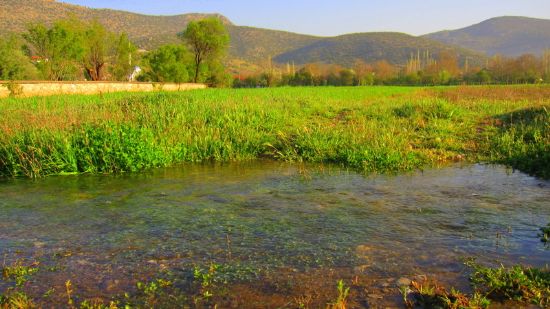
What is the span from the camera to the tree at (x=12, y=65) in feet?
113

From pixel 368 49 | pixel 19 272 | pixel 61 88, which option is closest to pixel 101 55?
pixel 61 88

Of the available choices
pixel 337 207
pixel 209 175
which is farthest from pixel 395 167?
pixel 209 175

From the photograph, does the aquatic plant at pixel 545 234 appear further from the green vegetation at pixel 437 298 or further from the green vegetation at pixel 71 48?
the green vegetation at pixel 71 48

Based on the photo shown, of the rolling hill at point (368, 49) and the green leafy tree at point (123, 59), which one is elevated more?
the rolling hill at point (368, 49)

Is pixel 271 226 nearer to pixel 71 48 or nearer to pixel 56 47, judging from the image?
pixel 56 47

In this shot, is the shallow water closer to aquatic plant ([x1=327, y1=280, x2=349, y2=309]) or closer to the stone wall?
aquatic plant ([x1=327, y1=280, x2=349, y2=309])

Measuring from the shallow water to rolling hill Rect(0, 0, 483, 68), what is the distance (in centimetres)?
8537

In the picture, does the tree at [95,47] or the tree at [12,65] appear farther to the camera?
the tree at [95,47]

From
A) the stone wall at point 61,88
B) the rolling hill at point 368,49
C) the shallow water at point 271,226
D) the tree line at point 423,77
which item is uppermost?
the rolling hill at point 368,49

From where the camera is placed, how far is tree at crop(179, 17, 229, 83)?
5625 centimetres

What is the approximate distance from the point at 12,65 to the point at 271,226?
37.5 metres

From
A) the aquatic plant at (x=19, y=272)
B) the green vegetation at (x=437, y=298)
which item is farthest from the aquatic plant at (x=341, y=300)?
the aquatic plant at (x=19, y=272)

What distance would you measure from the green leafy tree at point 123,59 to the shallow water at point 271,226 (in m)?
49.1

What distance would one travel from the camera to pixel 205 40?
5669 centimetres
